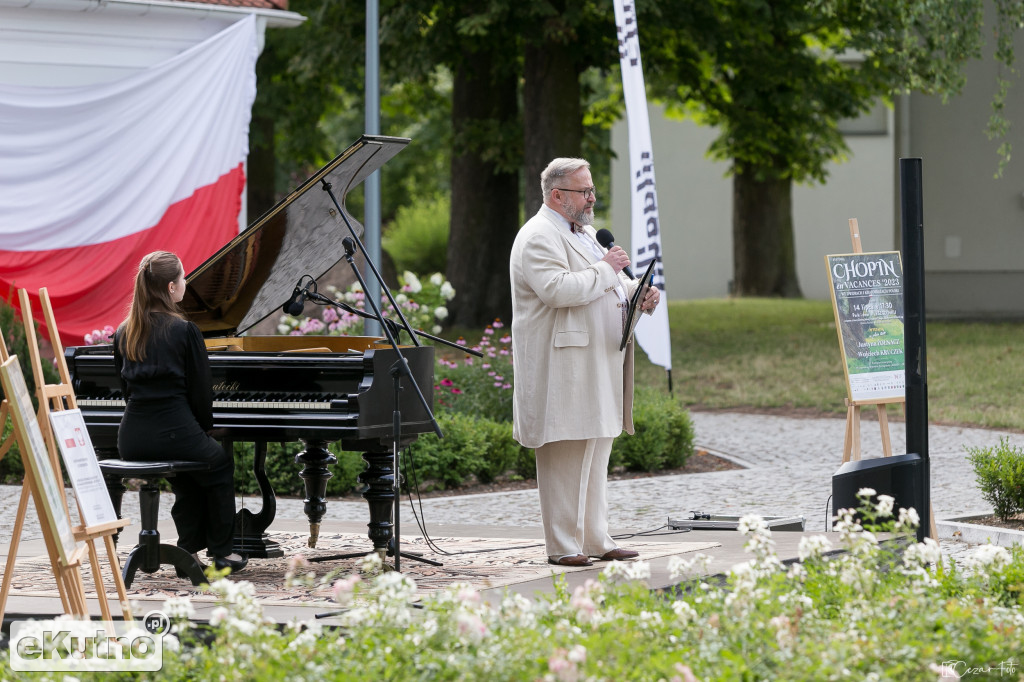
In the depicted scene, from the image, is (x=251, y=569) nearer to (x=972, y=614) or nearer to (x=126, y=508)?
(x=126, y=508)

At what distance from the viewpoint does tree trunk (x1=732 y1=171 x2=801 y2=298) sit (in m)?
30.0

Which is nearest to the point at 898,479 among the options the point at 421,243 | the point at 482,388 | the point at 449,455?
the point at 449,455

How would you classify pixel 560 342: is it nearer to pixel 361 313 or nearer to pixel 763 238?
pixel 361 313

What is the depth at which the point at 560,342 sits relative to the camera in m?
7.06

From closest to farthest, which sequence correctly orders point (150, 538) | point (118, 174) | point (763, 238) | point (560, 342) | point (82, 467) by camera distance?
point (82, 467)
point (150, 538)
point (560, 342)
point (118, 174)
point (763, 238)

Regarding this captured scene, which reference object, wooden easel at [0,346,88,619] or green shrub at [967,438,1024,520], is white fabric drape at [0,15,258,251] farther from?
green shrub at [967,438,1024,520]

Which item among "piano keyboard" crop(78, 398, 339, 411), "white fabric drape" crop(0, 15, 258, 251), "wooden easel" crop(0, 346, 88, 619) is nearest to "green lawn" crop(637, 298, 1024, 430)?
"white fabric drape" crop(0, 15, 258, 251)

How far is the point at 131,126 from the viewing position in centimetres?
1484

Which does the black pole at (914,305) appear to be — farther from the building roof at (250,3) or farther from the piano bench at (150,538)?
the building roof at (250,3)

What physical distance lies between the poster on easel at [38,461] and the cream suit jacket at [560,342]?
2428 millimetres

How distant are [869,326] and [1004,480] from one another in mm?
1289

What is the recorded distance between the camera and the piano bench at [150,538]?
6.75m

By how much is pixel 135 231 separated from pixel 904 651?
12.0 m

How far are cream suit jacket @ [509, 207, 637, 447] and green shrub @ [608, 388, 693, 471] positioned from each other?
4978 mm
